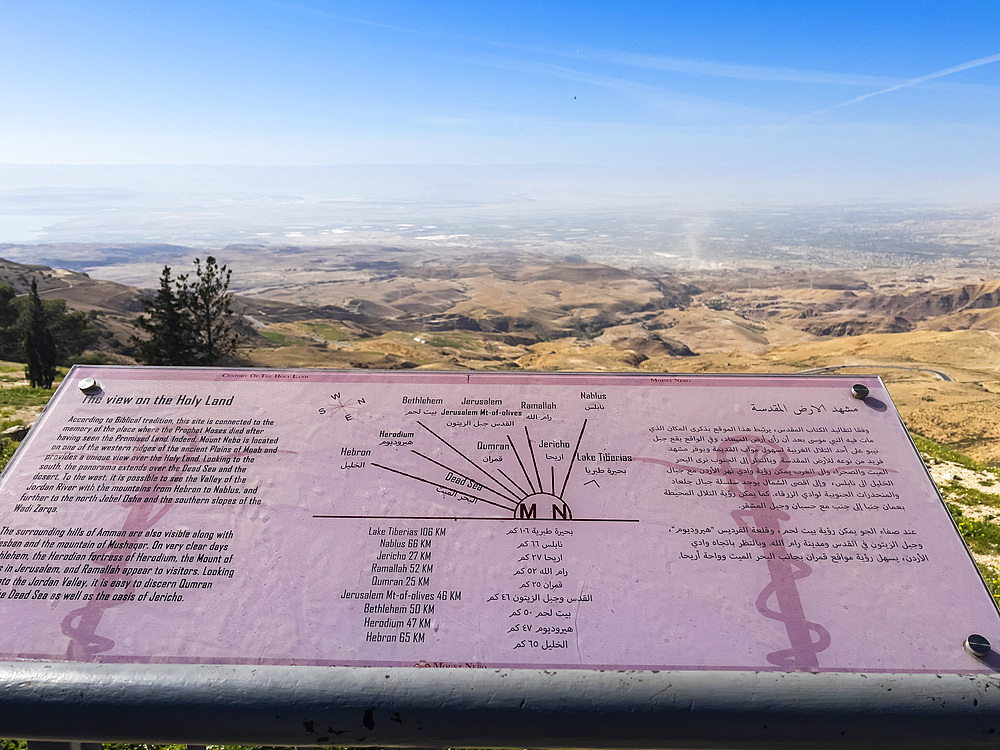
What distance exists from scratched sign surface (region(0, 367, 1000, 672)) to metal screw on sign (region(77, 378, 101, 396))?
0.10 ft

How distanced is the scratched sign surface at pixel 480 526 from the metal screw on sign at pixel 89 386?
0.10 ft

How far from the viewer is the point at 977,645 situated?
2.15 meters

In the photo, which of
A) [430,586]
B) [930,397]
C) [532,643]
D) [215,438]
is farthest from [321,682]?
[930,397]

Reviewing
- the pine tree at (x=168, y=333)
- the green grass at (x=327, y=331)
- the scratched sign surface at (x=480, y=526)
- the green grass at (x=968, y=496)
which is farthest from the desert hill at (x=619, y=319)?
the pine tree at (x=168, y=333)

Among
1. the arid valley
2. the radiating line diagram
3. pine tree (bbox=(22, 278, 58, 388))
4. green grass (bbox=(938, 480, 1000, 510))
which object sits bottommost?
the arid valley

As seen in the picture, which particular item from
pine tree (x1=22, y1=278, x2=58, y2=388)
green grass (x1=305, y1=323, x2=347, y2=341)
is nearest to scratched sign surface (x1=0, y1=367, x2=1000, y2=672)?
pine tree (x1=22, y1=278, x2=58, y2=388)

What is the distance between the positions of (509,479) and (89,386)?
2093mm

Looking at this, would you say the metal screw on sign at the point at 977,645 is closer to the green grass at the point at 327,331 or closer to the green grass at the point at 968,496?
the green grass at the point at 968,496

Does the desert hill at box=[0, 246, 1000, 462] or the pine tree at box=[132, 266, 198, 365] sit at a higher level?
the pine tree at box=[132, 266, 198, 365]

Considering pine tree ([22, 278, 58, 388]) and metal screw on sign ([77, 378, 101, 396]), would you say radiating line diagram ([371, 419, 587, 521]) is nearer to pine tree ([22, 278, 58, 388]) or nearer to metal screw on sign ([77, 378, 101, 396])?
metal screw on sign ([77, 378, 101, 396])

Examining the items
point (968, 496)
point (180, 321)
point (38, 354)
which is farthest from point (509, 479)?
point (38, 354)

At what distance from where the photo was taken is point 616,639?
7.25 feet

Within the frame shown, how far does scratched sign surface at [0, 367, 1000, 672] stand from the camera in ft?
7.30

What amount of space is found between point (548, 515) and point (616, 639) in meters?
0.56
